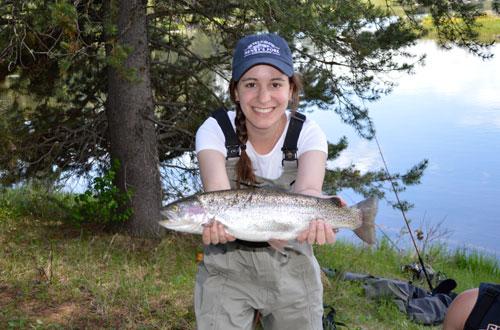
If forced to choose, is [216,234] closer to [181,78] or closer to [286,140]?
[286,140]

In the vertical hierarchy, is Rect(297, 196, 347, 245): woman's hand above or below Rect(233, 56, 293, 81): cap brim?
below

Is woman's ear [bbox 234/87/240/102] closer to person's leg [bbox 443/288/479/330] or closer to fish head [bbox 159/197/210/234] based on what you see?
fish head [bbox 159/197/210/234]

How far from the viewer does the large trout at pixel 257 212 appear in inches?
113

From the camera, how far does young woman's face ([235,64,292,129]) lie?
9.91 feet

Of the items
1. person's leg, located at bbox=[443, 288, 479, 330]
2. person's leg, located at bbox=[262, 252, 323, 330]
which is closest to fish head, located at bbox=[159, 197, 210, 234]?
person's leg, located at bbox=[262, 252, 323, 330]

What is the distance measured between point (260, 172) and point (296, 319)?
742 millimetres

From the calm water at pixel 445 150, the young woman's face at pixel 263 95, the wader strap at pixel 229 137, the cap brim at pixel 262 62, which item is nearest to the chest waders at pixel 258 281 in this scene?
the wader strap at pixel 229 137

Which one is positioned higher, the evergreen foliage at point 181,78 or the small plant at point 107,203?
the evergreen foliage at point 181,78

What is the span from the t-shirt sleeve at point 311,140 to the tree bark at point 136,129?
3.30m

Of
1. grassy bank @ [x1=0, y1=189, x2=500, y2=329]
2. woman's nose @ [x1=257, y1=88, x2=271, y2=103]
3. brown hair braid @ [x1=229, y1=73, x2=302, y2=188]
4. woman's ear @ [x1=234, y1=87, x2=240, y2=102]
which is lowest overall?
grassy bank @ [x1=0, y1=189, x2=500, y2=329]

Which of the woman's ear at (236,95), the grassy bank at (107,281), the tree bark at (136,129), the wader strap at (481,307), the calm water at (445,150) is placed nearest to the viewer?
the wader strap at (481,307)

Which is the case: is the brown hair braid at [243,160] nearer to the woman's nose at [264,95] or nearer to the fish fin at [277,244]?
the woman's nose at [264,95]

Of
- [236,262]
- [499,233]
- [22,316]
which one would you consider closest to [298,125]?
[236,262]

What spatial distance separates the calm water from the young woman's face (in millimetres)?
6596
